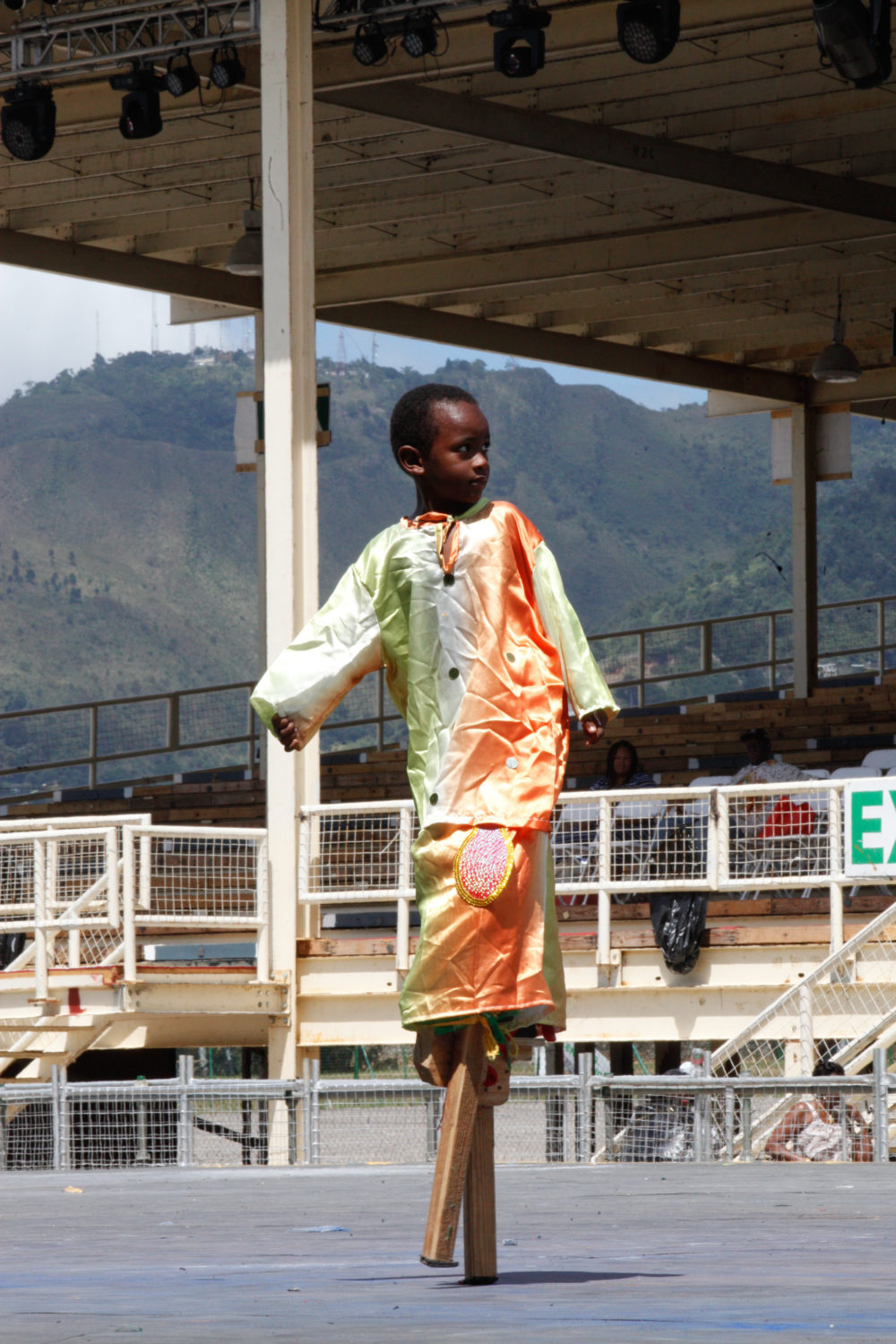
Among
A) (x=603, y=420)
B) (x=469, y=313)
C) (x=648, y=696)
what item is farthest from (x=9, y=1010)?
(x=603, y=420)

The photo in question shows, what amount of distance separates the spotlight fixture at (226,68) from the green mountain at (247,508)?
87.4 metres

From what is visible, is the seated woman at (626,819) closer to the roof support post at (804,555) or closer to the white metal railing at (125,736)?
the roof support post at (804,555)

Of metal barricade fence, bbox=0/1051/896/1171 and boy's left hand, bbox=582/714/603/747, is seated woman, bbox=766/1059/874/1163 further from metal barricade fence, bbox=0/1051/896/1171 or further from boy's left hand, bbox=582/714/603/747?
boy's left hand, bbox=582/714/603/747

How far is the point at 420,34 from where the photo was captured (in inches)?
611

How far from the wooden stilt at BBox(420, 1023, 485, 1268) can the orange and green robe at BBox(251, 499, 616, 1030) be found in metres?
0.10

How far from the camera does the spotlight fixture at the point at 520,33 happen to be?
49.4ft

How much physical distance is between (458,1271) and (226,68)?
13.4 metres

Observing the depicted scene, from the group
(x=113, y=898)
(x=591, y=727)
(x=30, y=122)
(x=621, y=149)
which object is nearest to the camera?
(x=591, y=727)

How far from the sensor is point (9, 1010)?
505 inches

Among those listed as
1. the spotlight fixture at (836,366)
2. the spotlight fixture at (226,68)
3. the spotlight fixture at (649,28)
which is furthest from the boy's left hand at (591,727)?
the spotlight fixture at (836,366)

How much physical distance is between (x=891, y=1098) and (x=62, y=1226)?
5.69 metres

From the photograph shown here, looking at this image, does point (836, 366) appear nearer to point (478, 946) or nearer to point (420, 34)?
point (420, 34)

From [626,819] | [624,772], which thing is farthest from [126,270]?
[626,819]

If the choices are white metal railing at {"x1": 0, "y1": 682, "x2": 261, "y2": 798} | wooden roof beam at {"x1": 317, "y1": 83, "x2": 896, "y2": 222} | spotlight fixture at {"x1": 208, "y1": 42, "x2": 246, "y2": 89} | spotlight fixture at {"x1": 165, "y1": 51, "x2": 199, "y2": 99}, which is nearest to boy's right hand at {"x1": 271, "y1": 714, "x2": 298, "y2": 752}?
spotlight fixture at {"x1": 208, "y1": 42, "x2": 246, "y2": 89}
